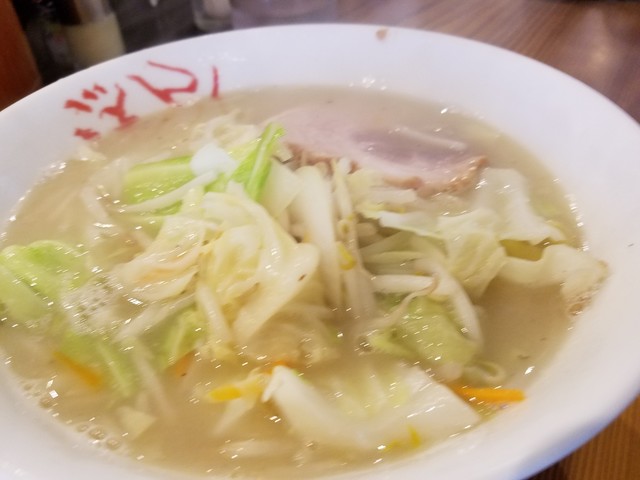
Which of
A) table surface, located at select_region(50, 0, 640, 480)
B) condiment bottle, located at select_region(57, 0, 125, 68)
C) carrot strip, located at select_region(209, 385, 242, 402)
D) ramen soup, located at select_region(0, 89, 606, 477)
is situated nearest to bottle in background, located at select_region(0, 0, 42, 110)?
condiment bottle, located at select_region(57, 0, 125, 68)

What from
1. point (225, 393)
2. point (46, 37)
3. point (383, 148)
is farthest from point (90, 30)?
point (225, 393)

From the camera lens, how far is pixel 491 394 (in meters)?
0.73

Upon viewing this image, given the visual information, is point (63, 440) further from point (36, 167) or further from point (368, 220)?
point (36, 167)

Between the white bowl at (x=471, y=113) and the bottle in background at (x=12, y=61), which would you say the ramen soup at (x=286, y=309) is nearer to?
the white bowl at (x=471, y=113)

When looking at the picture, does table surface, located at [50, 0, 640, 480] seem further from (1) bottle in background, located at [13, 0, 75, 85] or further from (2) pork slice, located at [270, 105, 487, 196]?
(2) pork slice, located at [270, 105, 487, 196]

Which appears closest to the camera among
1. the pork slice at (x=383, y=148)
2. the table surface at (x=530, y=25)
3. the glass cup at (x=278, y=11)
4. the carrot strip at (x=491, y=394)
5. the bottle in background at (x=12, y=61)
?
the carrot strip at (x=491, y=394)

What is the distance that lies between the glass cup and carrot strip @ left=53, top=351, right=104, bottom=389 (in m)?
1.23

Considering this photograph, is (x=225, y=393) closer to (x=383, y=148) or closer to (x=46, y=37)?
(x=383, y=148)

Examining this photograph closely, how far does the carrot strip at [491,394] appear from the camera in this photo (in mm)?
711

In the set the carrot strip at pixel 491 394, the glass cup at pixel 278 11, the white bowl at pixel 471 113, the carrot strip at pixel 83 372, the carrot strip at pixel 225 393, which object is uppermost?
the glass cup at pixel 278 11

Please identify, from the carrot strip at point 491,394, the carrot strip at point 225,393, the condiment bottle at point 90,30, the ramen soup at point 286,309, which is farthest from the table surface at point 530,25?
the carrot strip at point 225,393

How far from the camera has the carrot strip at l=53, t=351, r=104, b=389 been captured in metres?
0.81

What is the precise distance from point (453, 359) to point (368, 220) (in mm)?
254

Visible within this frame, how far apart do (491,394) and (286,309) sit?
28 centimetres
